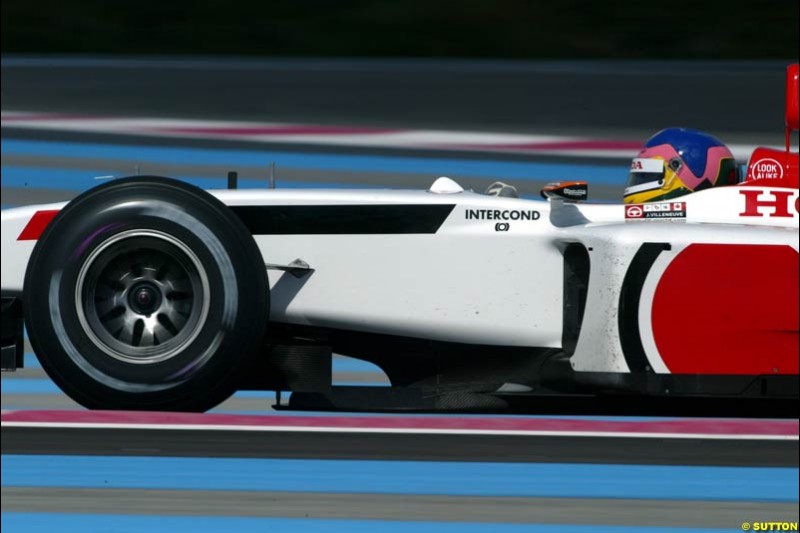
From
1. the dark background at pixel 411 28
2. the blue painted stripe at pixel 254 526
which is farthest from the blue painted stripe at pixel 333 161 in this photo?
the dark background at pixel 411 28

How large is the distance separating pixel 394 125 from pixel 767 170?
15.9ft

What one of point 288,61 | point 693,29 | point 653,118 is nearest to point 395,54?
point 288,61

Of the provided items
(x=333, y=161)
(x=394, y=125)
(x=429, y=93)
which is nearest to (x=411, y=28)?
(x=429, y=93)

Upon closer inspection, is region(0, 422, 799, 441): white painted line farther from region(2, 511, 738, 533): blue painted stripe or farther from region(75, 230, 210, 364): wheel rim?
region(75, 230, 210, 364): wheel rim

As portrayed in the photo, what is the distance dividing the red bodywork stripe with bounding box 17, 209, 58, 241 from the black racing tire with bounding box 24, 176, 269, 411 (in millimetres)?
205

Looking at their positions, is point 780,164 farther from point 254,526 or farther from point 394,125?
point 394,125

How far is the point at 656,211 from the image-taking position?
4.69 m

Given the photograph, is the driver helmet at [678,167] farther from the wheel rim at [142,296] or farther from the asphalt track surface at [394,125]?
the wheel rim at [142,296]

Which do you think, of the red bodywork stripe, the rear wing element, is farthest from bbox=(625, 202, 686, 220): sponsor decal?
the red bodywork stripe

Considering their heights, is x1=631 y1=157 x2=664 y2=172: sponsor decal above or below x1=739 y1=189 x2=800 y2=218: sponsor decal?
above

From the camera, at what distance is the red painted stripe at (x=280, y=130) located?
9133mm

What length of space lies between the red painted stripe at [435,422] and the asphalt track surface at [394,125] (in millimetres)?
145

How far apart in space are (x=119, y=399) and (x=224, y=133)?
4.85 meters

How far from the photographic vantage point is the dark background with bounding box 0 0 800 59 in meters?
12.9
